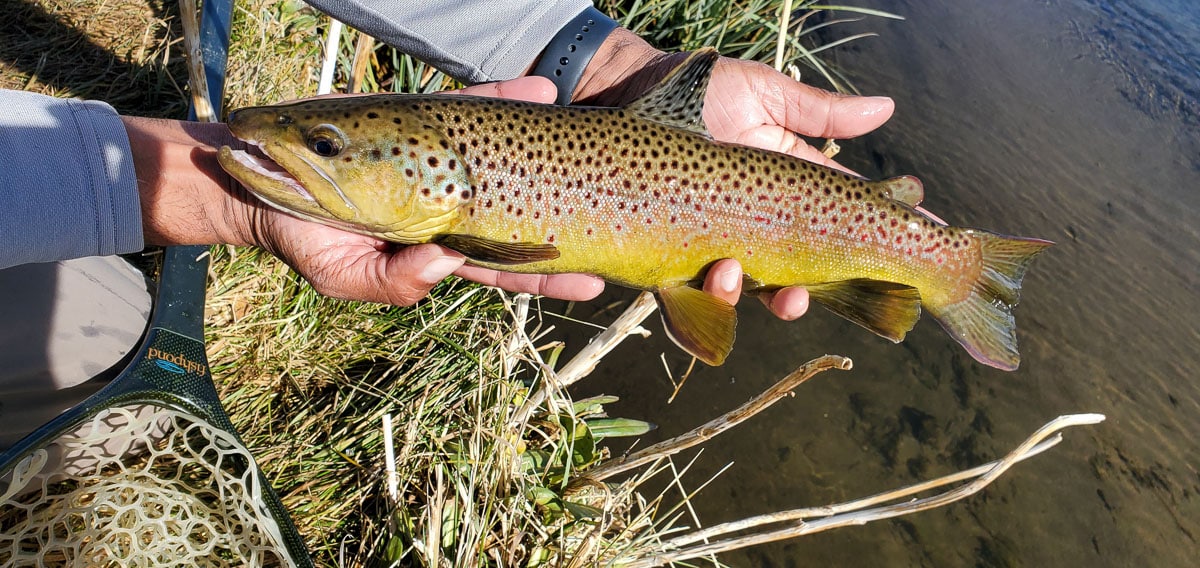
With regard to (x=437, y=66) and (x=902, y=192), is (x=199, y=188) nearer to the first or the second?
(x=437, y=66)

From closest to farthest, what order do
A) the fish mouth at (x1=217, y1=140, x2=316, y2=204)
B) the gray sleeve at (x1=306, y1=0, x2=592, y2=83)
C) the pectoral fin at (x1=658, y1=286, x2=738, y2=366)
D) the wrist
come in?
1. the fish mouth at (x1=217, y1=140, x2=316, y2=204)
2. the wrist
3. the pectoral fin at (x1=658, y1=286, x2=738, y2=366)
4. the gray sleeve at (x1=306, y1=0, x2=592, y2=83)

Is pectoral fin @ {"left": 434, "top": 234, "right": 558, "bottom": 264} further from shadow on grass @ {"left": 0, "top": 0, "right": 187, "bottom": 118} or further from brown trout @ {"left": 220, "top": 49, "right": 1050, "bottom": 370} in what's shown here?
shadow on grass @ {"left": 0, "top": 0, "right": 187, "bottom": 118}

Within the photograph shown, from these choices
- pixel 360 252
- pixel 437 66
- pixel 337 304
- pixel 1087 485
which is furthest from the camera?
pixel 1087 485

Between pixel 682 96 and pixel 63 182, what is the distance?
234cm

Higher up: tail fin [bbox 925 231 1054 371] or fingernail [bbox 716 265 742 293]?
fingernail [bbox 716 265 742 293]

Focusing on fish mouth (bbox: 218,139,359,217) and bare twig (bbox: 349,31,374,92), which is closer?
fish mouth (bbox: 218,139,359,217)

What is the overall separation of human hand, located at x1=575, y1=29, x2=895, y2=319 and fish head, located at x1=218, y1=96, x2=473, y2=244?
147 centimetres

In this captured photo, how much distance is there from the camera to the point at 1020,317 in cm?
621

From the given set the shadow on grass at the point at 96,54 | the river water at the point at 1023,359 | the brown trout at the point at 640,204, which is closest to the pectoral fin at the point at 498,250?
the brown trout at the point at 640,204

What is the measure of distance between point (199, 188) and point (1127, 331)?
7.04 metres

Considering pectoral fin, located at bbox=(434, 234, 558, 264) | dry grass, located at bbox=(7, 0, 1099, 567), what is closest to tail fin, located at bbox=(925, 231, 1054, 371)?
dry grass, located at bbox=(7, 0, 1099, 567)

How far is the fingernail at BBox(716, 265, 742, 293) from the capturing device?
10.4 feet

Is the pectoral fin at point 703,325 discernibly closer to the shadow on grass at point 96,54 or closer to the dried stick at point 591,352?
the dried stick at point 591,352

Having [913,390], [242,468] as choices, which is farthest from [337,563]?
[913,390]
